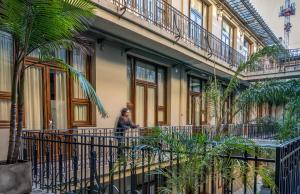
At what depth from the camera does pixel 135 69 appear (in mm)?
10133

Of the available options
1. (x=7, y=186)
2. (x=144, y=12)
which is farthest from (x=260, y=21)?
(x=7, y=186)

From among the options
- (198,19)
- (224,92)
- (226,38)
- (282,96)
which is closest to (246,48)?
(226,38)

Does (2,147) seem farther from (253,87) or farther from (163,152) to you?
(253,87)

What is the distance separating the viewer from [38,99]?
6.78 metres

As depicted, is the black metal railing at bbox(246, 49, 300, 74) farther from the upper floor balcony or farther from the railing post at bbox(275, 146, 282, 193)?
the railing post at bbox(275, 146, 282, 193)

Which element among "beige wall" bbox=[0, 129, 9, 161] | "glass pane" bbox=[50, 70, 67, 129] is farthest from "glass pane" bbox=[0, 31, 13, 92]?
"glass pane" bbox=[50, 70, 67, 129]

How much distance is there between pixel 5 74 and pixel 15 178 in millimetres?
3333

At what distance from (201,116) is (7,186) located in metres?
12.4

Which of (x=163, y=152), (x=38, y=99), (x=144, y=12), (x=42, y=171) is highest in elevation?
(x=144, y=12)

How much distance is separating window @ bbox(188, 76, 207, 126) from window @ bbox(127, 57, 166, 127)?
239cm

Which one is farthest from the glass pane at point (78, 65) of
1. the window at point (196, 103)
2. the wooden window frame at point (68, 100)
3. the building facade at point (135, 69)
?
the window at point (196, 103)

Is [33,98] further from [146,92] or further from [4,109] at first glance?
[146,92]

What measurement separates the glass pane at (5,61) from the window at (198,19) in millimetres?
7871

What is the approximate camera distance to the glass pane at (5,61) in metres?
6.05
